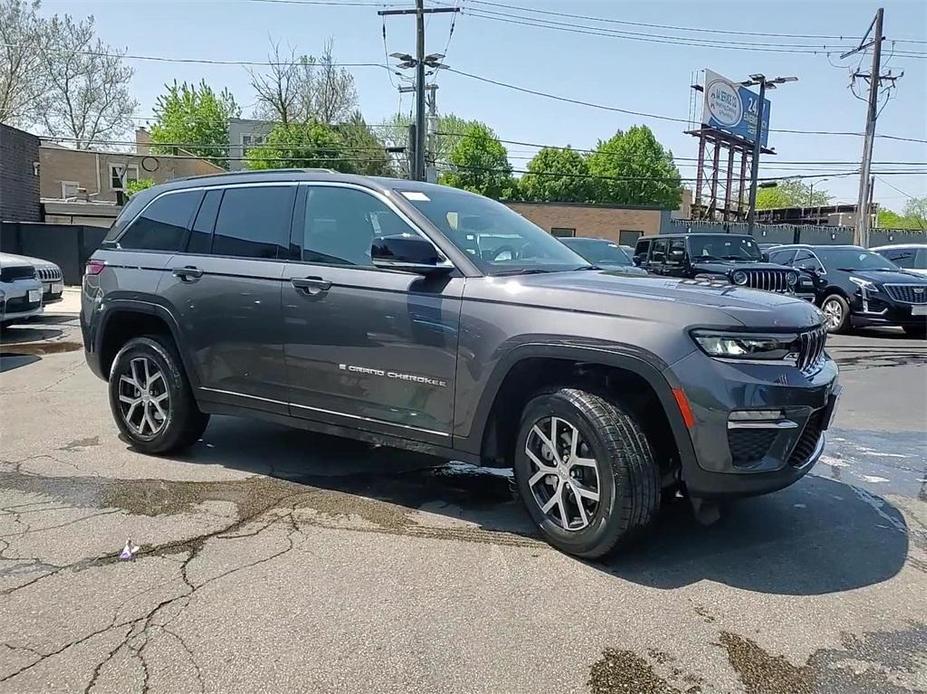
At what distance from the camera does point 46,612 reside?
10.00ft

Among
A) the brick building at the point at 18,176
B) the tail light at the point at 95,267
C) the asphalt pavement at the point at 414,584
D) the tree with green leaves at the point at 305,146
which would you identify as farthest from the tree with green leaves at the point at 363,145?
the asphalt pavement at the point at 414,584

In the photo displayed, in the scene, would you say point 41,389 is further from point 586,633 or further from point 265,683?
point 586,633

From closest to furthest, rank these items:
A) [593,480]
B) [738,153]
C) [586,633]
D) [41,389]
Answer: [586,633]
[593,480]
[41,389]
[738,153]

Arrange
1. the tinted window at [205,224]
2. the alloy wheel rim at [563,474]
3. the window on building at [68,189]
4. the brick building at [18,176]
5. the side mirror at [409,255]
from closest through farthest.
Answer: the alloy wheel rim at [563,474]
the side mirror at [409,255]
the tinted window at [205,224]
the brick building at [18,176]
the window on building at [68,189]

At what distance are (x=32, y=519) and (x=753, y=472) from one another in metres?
3.85

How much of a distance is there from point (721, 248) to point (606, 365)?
11.4 meters

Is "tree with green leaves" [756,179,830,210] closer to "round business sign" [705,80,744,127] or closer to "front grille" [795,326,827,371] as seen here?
"round business sign" [705,80,744,127]

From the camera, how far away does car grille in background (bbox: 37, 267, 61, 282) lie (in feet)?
37.7

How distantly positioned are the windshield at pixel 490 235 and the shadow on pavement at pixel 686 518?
4.83ft

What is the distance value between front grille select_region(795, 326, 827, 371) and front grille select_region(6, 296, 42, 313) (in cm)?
1030

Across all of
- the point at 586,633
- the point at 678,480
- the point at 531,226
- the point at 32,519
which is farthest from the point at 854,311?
the point at 32,519

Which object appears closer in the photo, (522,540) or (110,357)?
(522,540)

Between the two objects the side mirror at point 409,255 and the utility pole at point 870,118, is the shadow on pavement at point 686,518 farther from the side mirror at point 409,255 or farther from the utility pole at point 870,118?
the utility pole at point 870,118

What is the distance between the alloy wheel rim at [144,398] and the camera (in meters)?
5.17
